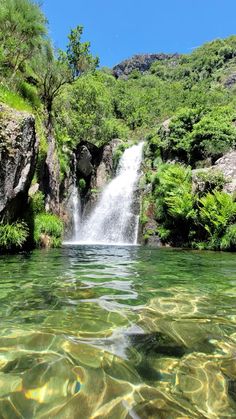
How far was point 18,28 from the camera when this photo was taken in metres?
14.5

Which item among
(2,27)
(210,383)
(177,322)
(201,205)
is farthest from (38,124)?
(210,383)

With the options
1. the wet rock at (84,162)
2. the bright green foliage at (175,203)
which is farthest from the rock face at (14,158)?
the wet rock at (84,162)

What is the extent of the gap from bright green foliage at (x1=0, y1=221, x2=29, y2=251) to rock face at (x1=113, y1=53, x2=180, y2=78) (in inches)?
3808

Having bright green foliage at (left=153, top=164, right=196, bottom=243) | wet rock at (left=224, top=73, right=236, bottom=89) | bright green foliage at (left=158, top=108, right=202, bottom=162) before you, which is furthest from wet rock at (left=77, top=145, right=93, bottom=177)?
wet rock at (left=224, top=73, right=236, bottom=89)

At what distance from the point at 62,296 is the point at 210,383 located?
2675mm

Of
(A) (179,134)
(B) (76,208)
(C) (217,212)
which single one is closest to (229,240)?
(C) (217,212)

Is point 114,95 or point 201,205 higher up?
point 114,95

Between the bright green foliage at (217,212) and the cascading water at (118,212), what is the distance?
17.5ft

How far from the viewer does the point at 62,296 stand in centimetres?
474

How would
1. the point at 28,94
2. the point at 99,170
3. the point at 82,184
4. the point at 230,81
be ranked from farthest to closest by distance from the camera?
the point at 230,81, the point at 99,170, the point at 82,184, the point at 28,94

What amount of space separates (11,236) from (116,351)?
25.8 feet

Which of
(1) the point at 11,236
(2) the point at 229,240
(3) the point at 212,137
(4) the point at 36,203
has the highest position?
(3) the point at 212,137

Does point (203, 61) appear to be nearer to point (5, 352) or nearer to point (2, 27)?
point (2, 27)

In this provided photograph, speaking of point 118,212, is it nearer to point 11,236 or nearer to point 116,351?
point 11,236
